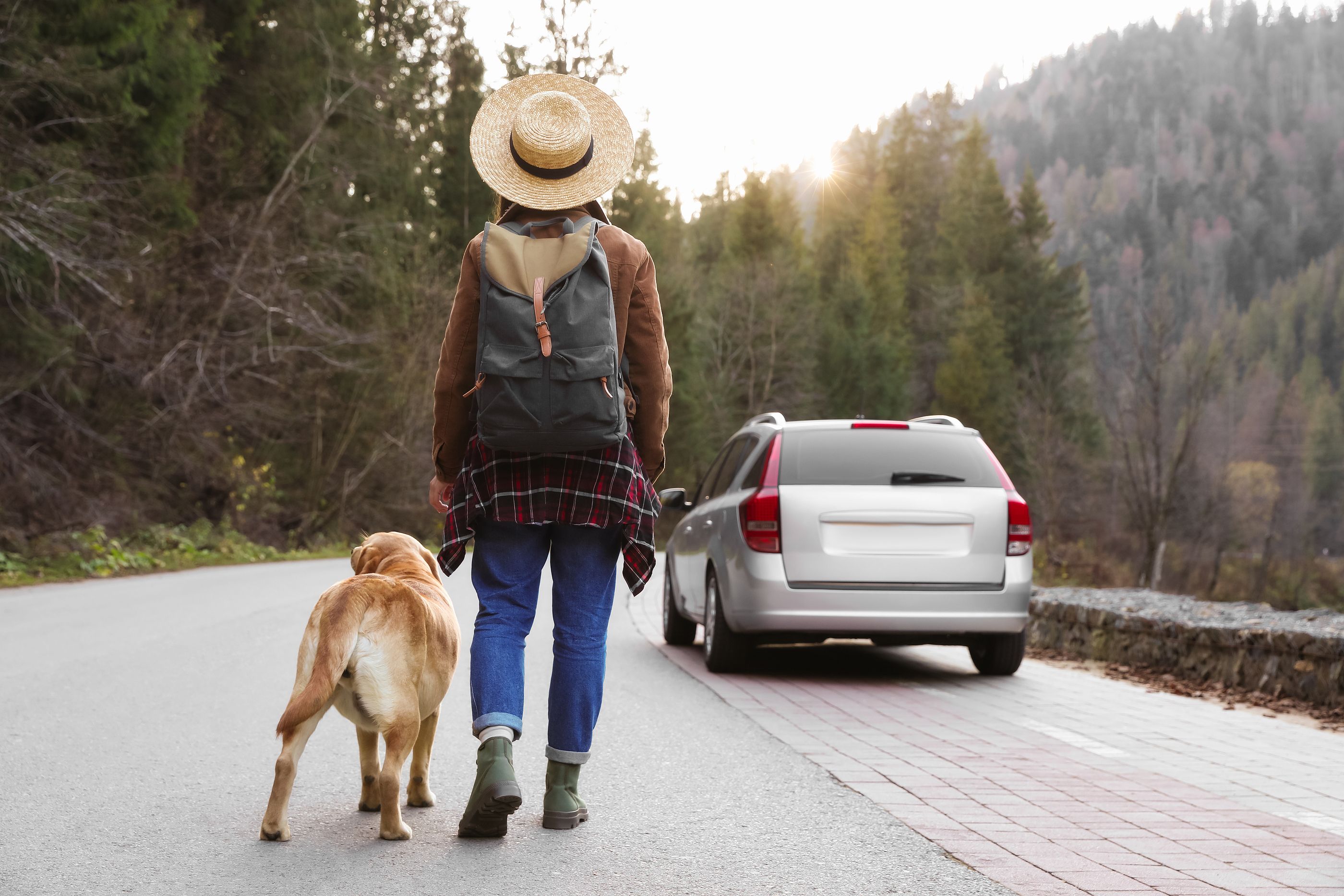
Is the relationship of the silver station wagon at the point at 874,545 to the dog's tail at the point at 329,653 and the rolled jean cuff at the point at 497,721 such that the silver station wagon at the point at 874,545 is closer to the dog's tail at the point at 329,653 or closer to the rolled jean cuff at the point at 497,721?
the rolled jean cuff at the point at 497,721

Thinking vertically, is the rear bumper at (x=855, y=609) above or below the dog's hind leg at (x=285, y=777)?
below

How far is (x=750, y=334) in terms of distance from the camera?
5372 centimetres

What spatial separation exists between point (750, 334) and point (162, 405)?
1334 inches

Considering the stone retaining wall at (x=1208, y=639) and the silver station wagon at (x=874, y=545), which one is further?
the silver station wagon at (x=874, y=545)

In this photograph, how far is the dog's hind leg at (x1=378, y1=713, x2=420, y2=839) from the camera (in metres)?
3.57

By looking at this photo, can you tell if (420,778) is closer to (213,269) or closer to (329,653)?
(329,653)

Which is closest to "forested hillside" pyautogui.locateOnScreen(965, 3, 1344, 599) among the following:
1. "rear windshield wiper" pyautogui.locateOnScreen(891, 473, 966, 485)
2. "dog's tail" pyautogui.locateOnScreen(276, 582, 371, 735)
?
"rear windshield wiper" pyautogui.locateOnScreen(891, 473, 966, 485)

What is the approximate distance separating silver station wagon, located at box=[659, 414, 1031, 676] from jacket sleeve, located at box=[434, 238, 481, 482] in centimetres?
419

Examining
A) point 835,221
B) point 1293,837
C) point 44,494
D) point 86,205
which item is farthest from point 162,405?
point 835,221

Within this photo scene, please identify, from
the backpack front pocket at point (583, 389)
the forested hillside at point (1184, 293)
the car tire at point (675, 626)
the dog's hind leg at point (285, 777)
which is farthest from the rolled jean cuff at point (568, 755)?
the forested hillside at point (1184, 293)

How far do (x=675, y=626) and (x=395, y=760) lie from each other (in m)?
7.02

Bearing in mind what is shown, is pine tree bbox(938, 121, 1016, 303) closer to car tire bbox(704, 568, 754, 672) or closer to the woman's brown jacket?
car tire bbox(704, 568, 754, 672)

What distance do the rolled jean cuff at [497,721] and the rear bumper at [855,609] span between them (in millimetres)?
4248

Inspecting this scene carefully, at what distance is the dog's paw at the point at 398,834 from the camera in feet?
12.4
